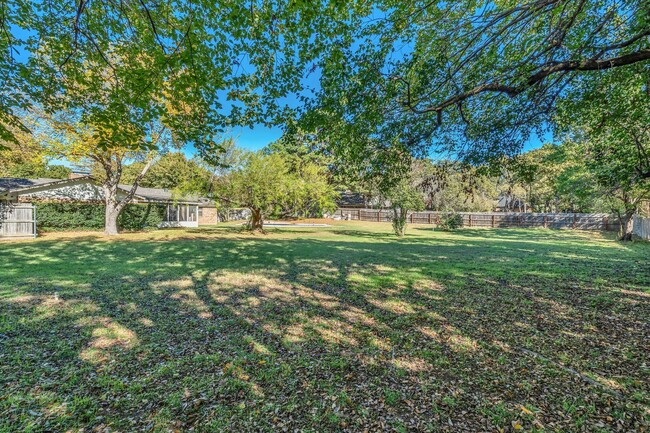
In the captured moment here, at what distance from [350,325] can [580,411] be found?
2440 millimetres

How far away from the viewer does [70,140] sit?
13781 mm

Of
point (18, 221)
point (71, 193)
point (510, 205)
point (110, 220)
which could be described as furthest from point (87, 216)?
point (510, 205)

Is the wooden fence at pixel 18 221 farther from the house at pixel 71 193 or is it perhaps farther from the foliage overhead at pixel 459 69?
the foliage overhead at pixel 459 69

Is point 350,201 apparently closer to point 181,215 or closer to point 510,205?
point 181,215

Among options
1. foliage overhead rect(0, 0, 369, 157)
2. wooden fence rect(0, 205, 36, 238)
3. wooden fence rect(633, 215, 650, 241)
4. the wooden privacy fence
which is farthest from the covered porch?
wooden fence rect(633, 215, 650, 241)

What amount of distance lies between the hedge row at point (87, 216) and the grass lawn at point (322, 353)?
13032mm

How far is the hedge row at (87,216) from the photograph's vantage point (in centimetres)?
1661

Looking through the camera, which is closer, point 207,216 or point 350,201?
point 207,216

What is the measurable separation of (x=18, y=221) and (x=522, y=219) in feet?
120

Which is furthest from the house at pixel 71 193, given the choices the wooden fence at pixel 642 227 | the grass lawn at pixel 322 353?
the wooden fence at pixel 642 227

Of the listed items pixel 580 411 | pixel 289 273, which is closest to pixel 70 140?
pixel 289 273

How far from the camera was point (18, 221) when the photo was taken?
571 inches

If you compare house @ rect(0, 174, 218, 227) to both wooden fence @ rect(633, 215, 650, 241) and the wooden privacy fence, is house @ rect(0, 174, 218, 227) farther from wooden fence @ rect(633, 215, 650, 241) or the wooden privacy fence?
wooden fence @ rect(633, 215, 650, 241)

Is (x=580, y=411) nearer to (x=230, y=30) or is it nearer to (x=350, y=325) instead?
(x=350, y=325)
